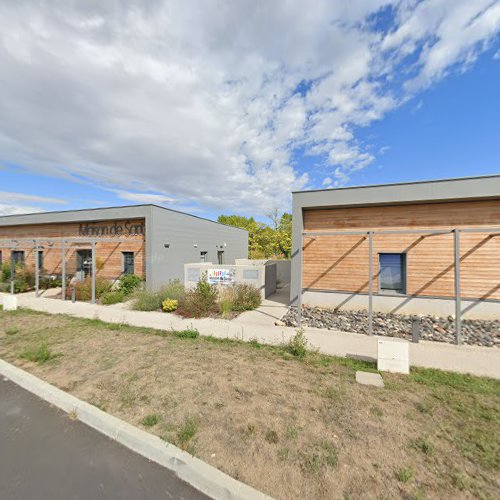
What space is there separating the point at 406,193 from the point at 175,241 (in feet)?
41.6

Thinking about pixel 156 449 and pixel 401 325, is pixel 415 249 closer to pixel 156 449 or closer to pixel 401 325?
pixel 401 325

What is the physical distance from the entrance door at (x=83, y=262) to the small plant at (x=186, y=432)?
1571cm

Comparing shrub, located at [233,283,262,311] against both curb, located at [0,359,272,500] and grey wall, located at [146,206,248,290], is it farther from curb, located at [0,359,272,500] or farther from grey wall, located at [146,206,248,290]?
curb, located at [0,359,272,500]

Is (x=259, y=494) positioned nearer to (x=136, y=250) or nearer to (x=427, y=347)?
(x=427, y=347)

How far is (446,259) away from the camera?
9.29 metres

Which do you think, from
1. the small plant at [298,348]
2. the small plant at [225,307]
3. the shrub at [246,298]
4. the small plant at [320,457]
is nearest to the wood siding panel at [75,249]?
the shrub at [246,298]

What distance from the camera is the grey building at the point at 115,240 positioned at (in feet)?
45.6

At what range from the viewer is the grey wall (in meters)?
13.9

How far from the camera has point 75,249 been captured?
15.9 m

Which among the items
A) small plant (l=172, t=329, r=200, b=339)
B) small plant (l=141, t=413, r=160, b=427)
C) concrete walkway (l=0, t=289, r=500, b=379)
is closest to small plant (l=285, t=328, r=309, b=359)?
concrete walkway (l=0, t=289, r=500, b=379)

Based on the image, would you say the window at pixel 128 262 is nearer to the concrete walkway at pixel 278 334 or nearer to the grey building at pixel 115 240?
the grey building at pixel 115 240

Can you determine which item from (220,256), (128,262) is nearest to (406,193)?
(128,262)

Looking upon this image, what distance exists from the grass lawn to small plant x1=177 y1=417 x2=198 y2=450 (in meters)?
0.01

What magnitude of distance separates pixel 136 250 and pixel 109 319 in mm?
6181
